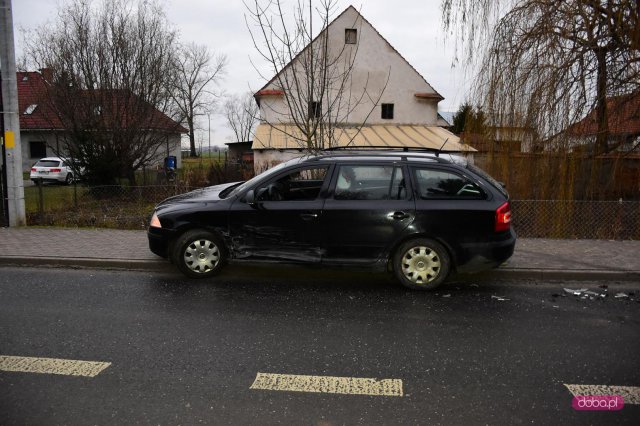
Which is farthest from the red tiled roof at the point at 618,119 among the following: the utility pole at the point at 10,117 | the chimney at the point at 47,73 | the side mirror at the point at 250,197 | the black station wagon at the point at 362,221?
the chimney at the point at 47,73

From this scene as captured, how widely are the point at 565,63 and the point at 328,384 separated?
8.71 metres

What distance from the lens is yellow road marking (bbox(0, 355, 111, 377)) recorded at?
142 inches

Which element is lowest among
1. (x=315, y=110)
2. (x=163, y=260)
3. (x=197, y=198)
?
(x=163, y=260)

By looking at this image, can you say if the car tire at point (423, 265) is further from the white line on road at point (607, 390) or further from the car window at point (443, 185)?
the white line on road at point (607, 390)

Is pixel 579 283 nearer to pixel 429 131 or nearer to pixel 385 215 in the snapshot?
pixel 385 215

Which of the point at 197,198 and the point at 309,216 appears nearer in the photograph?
the point at 309,216

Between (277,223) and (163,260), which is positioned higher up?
(277,223)

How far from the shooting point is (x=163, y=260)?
Result: 22.9 ft

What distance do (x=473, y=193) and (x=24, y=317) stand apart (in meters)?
5.13

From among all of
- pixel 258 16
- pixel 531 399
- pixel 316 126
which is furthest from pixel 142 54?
pixel 531 399

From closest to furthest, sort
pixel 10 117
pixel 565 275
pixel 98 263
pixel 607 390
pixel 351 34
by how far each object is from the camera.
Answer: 1. pixel 607 390
2. pixel 565 275
3. pixel 98 263
4. pixel 10 117
5. pixel 351 34

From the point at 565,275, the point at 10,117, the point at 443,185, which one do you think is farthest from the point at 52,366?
the point at 10,117

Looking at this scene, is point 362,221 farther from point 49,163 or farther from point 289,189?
point 49,163

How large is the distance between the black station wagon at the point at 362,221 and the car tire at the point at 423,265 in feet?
0.04
